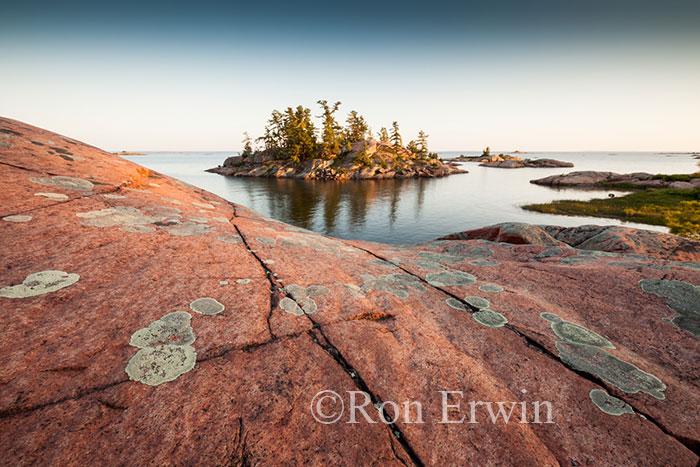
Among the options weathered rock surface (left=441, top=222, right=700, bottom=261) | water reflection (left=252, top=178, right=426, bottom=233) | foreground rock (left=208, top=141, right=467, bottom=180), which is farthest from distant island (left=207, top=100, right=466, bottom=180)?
weathered rock surface (left=441, top=222, right=700, bottom=261)

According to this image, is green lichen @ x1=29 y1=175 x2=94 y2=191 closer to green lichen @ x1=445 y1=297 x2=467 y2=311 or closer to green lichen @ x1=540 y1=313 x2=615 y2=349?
green lichen @ x1=445 y1=297 x2=467 y2=311

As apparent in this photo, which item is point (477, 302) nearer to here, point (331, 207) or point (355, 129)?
point (331, 207)

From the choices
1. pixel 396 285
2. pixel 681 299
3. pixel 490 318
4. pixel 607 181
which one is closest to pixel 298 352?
pixel 396 285

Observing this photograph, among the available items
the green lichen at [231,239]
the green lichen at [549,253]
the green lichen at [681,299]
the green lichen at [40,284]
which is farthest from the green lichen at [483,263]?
the green lichen at [40,284]

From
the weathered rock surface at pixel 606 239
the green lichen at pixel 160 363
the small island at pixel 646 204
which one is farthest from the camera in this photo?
the small island at pixel 646 204

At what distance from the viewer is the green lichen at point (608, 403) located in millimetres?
2523

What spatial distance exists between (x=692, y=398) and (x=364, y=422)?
11.5 ft

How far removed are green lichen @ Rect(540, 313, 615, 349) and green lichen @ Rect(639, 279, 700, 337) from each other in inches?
56.6

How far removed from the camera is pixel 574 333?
368cm

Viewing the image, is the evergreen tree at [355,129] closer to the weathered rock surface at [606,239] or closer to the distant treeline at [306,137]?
the distant treeline at [306,137]

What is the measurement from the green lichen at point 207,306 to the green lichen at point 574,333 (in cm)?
463

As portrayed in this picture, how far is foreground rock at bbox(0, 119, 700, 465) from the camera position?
2.10 meters

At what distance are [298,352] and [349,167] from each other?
79.1m

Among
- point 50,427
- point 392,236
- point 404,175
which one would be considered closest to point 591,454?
point 50,427
